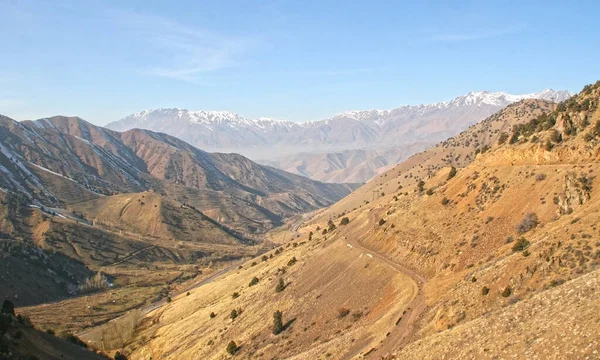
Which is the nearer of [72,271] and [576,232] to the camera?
[576,232]

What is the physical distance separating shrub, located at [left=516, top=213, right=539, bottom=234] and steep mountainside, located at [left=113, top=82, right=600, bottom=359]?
0.11 m

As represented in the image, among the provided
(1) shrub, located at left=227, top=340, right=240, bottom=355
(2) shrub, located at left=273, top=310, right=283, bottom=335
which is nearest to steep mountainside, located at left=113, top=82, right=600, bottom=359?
(2) shrub, located at left=273, top=310, right=283, bottom=335

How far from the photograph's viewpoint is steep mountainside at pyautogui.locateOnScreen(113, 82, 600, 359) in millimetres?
29672

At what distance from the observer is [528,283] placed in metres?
35.8

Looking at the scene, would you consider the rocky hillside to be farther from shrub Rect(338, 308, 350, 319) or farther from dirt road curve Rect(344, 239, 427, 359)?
shrub Rect(338, 308, 350, 319)

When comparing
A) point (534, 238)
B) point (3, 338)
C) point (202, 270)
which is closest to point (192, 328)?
point (3, 338)

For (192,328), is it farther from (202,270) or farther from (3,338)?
(202,270)

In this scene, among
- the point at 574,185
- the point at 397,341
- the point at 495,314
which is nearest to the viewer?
the point at 495,314

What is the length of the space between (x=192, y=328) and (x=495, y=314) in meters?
60.7

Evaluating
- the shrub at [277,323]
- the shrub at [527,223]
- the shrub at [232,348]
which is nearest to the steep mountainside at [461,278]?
the shrub at [527,223]

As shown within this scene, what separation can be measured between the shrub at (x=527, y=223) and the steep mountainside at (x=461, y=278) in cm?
11

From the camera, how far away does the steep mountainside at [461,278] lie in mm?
29672

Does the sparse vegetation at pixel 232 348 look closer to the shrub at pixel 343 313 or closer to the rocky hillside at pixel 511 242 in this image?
the shrub at pixel 343 313

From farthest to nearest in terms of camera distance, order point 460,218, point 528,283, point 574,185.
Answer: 1. point 460,218
2. point 574,185
3. point 528,283
